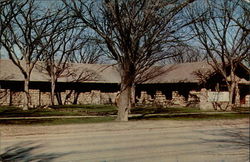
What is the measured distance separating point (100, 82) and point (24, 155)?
120ft

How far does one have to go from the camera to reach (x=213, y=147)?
39.2ft

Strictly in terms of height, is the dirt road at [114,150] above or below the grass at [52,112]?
below

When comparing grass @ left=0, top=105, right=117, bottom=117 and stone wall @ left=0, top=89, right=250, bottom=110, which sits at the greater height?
stone wall @ left=0, top=89, right=250, bottom=110

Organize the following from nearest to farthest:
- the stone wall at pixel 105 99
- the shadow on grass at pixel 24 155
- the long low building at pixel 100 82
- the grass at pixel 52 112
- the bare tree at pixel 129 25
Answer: the shadow on grass at pixel 24 155 < the bare tree at pixel 129 25 < the grass at pixel 52 112 < the stone wall at pixel 105 99 < the long low building at pixel 100 82

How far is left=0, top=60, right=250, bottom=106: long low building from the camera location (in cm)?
4119

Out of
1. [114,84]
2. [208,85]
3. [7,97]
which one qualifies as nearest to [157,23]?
[208,85]

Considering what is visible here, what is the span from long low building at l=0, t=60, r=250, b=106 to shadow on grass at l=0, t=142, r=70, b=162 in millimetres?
29557

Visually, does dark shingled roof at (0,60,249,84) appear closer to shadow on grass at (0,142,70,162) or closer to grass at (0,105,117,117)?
grass at (0,105,117,117)

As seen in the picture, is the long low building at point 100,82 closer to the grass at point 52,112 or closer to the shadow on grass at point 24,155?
the grass at point 52,112

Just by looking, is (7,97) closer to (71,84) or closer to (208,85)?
(71,84)

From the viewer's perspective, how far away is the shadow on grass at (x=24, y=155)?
387 inches

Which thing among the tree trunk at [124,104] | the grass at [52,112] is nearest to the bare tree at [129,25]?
the tree trunk at [124,104]

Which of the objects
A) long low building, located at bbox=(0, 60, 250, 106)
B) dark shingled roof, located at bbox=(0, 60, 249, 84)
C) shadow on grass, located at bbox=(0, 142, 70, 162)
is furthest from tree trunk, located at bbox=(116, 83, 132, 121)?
long low building, located at bbox=(0, 60, 250, 106)

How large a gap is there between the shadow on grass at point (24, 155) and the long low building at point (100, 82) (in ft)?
97.0
